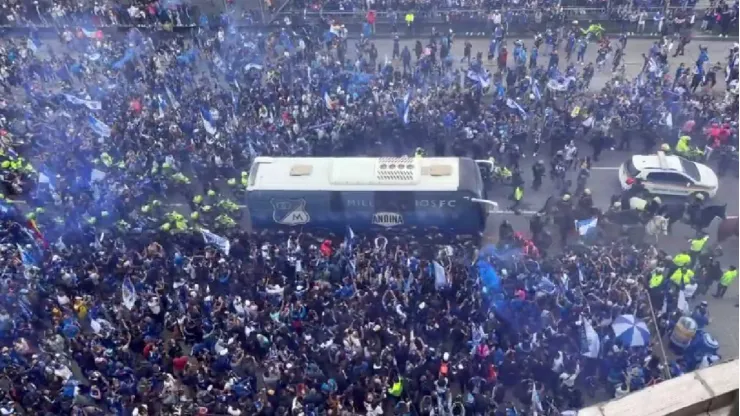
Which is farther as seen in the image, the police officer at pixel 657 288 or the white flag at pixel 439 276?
the white flag at pixel 439 276

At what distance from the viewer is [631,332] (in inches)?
738

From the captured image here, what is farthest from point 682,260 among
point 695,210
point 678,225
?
point 678,225

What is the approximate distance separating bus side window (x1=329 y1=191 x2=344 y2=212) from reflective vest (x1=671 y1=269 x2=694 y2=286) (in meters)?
10.7

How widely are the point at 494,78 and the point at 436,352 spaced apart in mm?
18217

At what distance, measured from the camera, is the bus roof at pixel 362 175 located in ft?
77.8

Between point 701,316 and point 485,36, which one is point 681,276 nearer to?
point 701,316

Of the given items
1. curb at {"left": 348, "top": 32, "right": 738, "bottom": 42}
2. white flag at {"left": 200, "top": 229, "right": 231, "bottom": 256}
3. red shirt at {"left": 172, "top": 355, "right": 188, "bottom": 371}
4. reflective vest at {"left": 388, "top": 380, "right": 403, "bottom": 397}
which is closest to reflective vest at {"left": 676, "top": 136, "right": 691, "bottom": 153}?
curb at {"left": 348, "top": 32, "right": 738, "bottom": 42}

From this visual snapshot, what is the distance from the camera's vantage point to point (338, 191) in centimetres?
2386

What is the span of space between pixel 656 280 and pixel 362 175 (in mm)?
9864

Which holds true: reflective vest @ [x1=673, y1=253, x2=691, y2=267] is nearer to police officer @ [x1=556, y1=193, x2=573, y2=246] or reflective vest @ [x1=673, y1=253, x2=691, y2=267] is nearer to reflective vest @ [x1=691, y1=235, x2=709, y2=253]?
reflective vest @ [x1=691, y1=235, x2=709, y2=253]

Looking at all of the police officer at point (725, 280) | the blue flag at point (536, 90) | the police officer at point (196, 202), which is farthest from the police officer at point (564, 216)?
the police officer at point (196, 202)

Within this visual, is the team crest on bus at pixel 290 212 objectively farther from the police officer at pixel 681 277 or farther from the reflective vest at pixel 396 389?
the police officer at pixel 681 277

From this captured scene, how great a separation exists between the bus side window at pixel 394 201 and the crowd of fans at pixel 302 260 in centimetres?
124

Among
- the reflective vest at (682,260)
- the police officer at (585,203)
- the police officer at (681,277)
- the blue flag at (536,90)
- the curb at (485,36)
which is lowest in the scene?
the police officer at (681,277)
